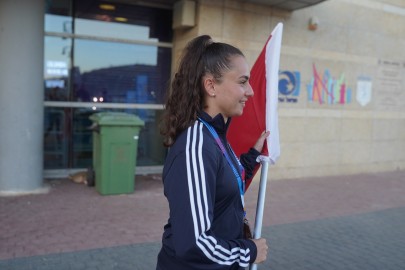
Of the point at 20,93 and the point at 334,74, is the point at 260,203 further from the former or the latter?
the point at 334,74

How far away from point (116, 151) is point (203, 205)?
568 cm

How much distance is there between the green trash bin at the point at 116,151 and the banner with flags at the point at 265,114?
477 centimetres

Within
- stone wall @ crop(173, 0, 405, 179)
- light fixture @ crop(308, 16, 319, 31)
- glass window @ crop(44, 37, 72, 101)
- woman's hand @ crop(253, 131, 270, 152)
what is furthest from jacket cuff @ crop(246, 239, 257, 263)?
light fixture @ crop(308, 16, 319, 31)

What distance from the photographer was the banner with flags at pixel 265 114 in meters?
2.51

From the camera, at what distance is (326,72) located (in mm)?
9922

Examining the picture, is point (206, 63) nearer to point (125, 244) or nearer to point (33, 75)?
point (125, 244)

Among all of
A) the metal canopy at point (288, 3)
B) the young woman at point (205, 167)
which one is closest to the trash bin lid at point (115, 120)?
the metal canopy at point (288, 3)

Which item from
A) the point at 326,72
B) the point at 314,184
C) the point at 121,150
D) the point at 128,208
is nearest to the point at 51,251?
the point at 128,208

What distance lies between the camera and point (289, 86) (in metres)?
9.37

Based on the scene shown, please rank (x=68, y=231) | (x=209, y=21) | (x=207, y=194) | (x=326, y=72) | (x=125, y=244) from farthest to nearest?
(x=326, y=72), (x=209, y=21), (x=68, y=231), (x=125, y=244), (x=207, y=194)

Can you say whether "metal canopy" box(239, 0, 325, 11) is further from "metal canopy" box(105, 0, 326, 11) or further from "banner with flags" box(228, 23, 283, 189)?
"banner with flags" box(228, 23, 283, 189)

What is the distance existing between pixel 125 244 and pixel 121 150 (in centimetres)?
237

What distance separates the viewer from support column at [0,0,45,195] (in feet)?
22.5

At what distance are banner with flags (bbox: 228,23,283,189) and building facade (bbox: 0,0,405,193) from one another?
5482 mm
